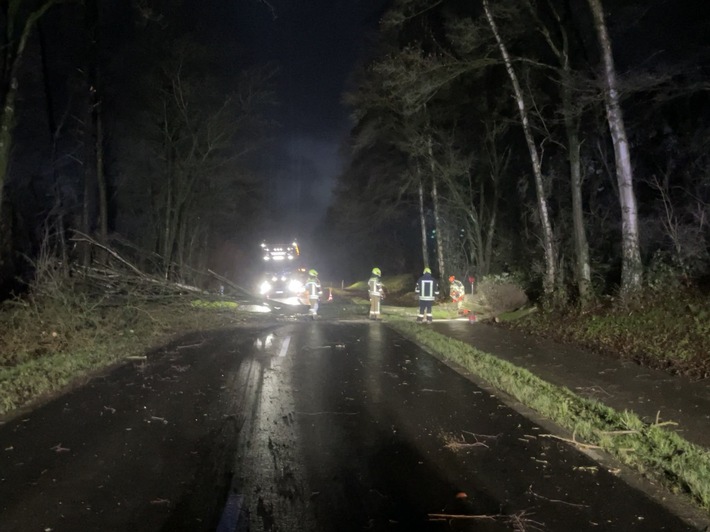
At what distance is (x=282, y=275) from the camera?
33.9 meters

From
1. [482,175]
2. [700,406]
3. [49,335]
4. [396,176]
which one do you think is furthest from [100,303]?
[396,176]

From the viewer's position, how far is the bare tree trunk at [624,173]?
1311 cm

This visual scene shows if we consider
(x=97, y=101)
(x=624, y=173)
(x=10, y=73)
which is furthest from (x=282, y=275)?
(x=624, y=173)

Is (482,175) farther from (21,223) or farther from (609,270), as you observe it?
(21,223)

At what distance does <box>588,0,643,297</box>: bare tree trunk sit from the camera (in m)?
13.1

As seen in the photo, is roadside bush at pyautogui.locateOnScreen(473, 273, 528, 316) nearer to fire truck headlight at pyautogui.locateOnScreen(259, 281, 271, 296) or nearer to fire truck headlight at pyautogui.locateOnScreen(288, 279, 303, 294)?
fire truck headlight at pyautogui.locateOnScreen(288, 279, 303, 294)

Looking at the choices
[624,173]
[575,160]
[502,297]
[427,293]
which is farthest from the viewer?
[502,297]

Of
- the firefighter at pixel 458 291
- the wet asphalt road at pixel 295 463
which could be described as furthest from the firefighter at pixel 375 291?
the wet asphalt road at pixel 295 463

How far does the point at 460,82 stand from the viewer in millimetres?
22922

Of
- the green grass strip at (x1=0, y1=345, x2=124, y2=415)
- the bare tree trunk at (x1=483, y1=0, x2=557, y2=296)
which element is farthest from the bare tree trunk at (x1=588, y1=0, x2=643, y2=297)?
the green grass strip at (x1=0, y1=345, x2=124, y2=415)

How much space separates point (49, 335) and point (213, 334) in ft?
16.1

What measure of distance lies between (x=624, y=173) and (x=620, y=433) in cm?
878

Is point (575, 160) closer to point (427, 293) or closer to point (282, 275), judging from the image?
point (427, 293)

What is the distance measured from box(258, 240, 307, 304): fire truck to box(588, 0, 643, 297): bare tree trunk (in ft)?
46.0
